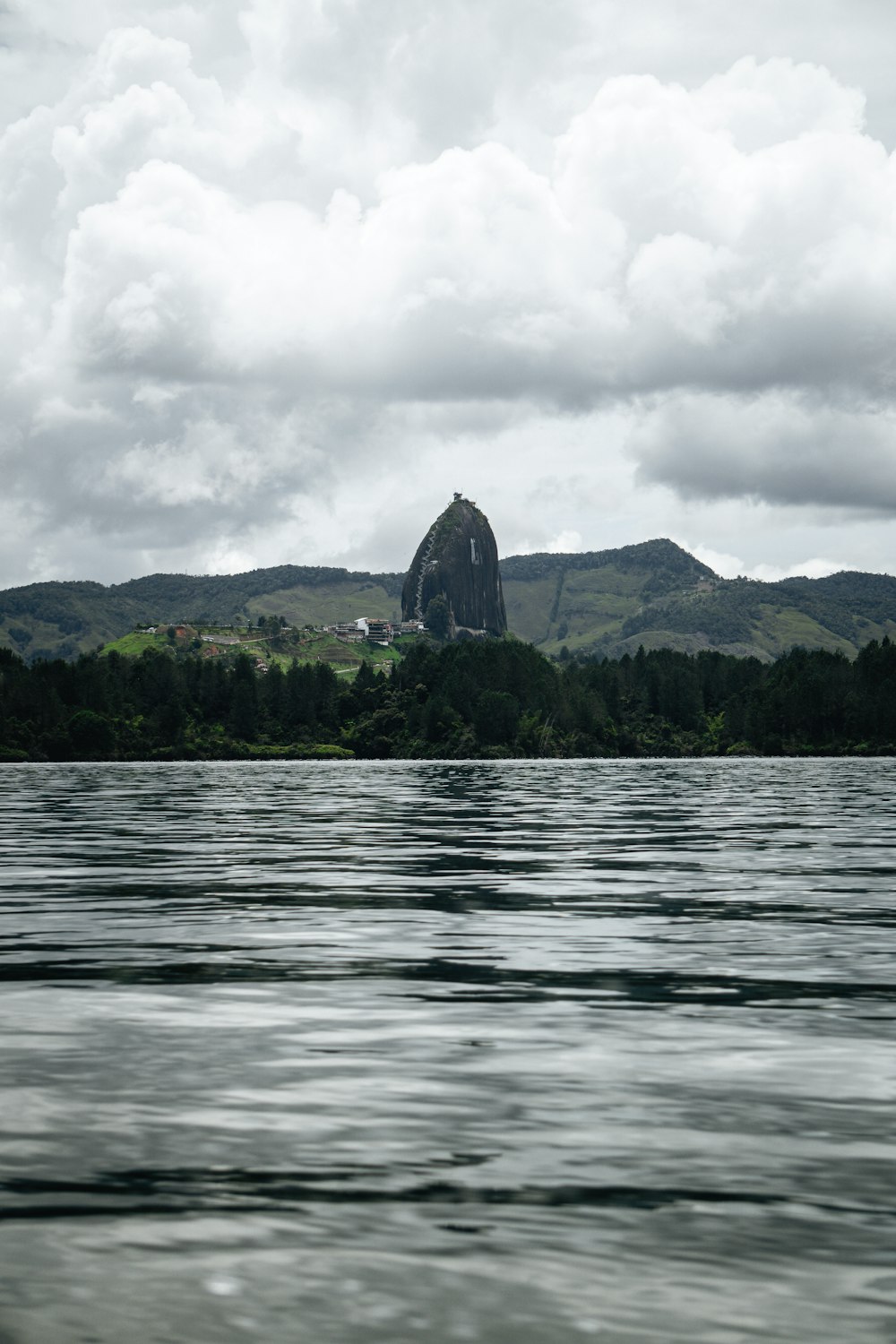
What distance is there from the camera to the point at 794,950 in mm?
23891

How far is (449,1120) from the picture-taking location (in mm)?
12492

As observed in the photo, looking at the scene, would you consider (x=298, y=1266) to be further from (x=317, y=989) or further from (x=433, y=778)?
(x=433, y=778)

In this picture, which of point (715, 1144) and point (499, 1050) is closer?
point (715, 1144)

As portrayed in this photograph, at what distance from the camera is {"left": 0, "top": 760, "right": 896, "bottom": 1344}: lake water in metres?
8.24

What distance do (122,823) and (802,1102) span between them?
189 ft

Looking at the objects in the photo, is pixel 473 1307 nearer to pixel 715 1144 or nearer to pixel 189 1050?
pixel 715 1144

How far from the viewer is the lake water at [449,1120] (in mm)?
8242

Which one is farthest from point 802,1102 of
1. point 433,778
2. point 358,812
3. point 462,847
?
point 433,778

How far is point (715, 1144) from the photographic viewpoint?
1159 centimetres

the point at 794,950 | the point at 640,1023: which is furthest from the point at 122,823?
the point at 640,1023

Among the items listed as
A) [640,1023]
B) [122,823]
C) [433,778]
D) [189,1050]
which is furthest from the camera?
[433,778]

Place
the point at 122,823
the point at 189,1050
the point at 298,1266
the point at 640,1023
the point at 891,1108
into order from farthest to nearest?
the point at 122,823 < the point at 640,1023 < the point at 189,1050 < the point at 891,1108 < the point at 298,1266

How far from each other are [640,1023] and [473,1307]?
31.0 feet

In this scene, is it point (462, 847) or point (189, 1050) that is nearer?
point (189, 1050)
